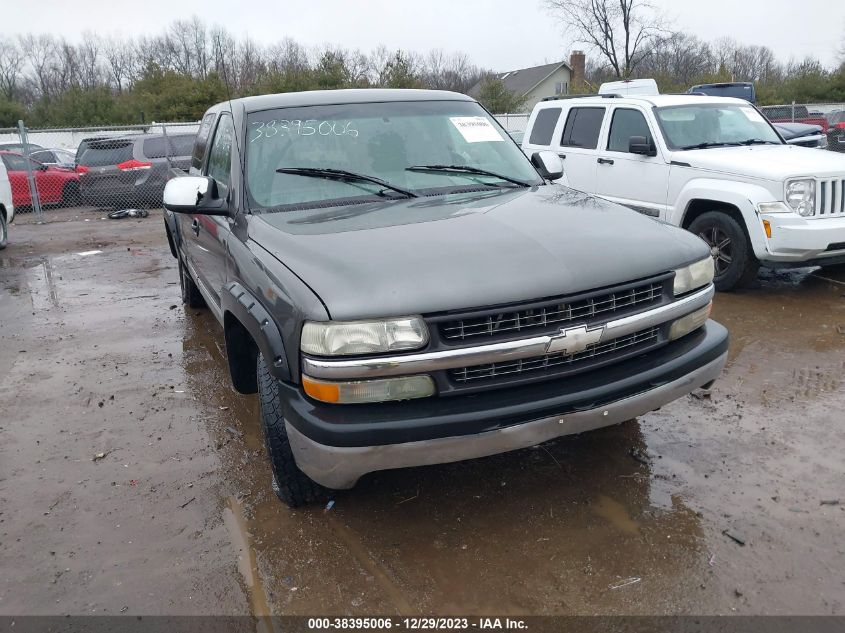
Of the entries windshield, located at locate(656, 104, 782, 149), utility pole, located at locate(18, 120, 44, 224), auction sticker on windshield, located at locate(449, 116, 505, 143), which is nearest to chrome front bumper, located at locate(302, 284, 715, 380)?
auction sticker on windshield, located at locate(449, 116, 505, 143)

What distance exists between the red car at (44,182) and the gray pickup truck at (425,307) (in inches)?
546

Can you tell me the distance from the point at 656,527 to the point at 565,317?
3.57ft

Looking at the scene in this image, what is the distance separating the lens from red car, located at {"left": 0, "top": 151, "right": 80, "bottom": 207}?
50.0 feet

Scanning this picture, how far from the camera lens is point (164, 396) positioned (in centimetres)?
474

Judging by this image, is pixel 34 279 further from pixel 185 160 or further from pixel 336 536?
pixel 336 536

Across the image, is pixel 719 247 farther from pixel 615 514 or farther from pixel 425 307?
pixel 425 307

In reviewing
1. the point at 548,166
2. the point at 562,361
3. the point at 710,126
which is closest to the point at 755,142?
the point at 710,126

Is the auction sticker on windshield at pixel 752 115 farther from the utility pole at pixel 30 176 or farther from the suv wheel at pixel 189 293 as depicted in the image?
the utility pole at pixel 30 176

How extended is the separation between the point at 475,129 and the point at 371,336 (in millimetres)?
2123

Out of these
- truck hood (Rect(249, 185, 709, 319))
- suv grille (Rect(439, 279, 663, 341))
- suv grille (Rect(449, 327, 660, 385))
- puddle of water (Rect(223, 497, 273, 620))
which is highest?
truck hood (Rect(249, 185, 709, 319))

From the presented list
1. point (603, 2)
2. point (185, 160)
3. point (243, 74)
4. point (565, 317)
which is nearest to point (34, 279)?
point (185, 160)

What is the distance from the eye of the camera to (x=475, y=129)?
418 centimetres

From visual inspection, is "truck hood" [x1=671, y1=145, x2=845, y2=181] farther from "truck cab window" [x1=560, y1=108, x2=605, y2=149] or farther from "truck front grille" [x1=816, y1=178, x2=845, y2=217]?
"truck cab window" [x1=560, y1=108, x2=605, y2=149]

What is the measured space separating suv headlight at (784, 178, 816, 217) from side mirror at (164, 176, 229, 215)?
16.1 ft
